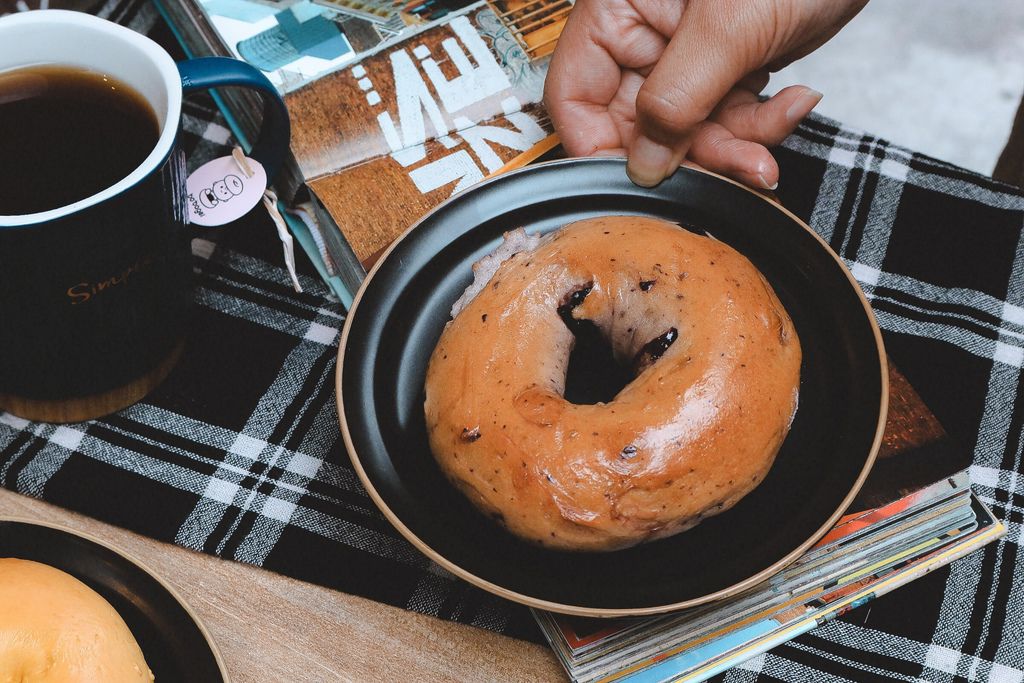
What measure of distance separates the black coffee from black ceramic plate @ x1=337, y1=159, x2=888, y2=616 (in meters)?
0.20

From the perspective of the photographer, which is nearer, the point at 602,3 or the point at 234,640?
the point at 234,640

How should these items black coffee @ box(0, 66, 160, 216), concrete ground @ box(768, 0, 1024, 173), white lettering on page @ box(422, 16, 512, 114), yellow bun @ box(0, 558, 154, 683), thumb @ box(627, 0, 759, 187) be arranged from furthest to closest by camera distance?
concrete ground @ box(768, 0, 1024, 173)
white lettering on page @ box(422, 16, 512, 114)
thumb @ box(627, 0, 759, 187)
black coffee @ box(0, 66, 160, 216)
yellow bun @ box(0, 558, 154, 683)

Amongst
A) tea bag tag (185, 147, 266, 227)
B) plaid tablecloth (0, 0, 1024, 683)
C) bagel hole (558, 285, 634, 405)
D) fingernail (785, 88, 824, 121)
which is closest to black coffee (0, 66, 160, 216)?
tea bag tag (185, 147, 266, 227)

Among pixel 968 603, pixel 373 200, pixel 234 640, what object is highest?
pixel 373 200

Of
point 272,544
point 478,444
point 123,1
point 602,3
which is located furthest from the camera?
point 123,1

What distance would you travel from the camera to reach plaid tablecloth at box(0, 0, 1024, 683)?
0.71 meters

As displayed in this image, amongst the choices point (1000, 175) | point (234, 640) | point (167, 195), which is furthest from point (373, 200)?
point (1000, 175)

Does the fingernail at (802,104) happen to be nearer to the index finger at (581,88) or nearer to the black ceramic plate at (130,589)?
the index finger at (581,88)

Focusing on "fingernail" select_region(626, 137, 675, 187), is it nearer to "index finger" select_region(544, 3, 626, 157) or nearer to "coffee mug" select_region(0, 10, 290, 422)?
"index finger" select_region(544, 3, 626, 157)

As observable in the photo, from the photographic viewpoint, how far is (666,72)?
77cm

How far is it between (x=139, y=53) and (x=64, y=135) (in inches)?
3.4

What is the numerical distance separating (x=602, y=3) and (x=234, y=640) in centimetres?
64

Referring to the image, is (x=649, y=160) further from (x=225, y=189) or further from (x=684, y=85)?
(x=225, y=189)

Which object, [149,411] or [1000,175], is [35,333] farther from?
[1000,175]
